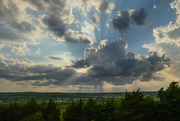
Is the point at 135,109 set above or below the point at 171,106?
below

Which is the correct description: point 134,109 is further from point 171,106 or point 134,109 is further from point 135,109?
point 171,106

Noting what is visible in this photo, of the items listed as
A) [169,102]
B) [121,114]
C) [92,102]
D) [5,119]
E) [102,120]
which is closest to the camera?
[169,102]

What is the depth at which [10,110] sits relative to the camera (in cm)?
4812

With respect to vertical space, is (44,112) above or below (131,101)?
below

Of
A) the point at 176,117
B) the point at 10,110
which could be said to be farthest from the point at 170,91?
the point at 10,110

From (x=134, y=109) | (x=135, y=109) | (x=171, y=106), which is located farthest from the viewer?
(x=135, y=109)

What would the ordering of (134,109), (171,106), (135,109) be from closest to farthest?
(171,106)
(134,109)
(135,109)

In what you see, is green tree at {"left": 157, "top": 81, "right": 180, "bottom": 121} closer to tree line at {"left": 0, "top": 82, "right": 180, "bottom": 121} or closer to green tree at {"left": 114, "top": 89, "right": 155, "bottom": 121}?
tree line at {"left": 0, "top": 82, "right": 180, "bottom": 121}

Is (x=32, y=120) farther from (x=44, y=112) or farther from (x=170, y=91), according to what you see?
(x=170, y=91)

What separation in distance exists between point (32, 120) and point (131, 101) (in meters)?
26.6

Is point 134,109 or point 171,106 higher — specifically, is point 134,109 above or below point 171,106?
below

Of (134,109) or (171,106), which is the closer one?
(171,106)

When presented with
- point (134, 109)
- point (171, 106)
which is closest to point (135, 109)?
point (134, 109)

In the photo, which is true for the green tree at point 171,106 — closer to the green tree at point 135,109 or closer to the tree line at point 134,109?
the tree line at point 134,109
